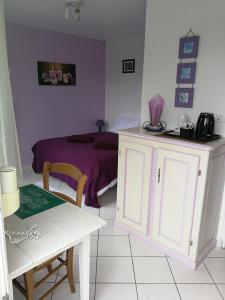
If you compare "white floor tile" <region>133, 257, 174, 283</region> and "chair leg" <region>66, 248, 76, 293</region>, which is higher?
"chair leg" <region>66, 248, 76, 293</region>

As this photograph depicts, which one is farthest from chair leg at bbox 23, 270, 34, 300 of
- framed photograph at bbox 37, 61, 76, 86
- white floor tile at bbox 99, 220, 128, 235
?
framed photograph at bbox 37, 61, 76, 86

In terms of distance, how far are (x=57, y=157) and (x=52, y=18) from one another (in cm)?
196

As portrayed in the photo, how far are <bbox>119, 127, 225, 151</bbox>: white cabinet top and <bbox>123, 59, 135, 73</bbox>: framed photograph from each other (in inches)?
104

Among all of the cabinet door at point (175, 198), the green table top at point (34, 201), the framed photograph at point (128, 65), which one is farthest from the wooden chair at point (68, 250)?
the framed photograph at point (128, 65)

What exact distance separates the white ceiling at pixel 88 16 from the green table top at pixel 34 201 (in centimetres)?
218

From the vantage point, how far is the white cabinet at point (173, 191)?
75.6 inches

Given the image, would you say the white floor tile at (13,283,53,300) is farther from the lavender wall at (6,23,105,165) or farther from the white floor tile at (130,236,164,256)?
the lavender wall at (6,23,105,165)

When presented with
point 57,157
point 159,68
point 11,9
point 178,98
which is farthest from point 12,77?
point 178,98

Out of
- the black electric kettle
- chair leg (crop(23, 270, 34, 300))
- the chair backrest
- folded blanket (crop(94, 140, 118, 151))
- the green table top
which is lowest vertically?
chair leg (crop(23, 270, 34, 300))

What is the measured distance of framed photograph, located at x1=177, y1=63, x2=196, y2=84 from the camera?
7.18ft

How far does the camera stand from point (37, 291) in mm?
1806

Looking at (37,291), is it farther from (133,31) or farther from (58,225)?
(133,31)

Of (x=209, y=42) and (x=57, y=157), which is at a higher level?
(x=209, y=42)

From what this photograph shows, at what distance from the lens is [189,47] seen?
2.17m
